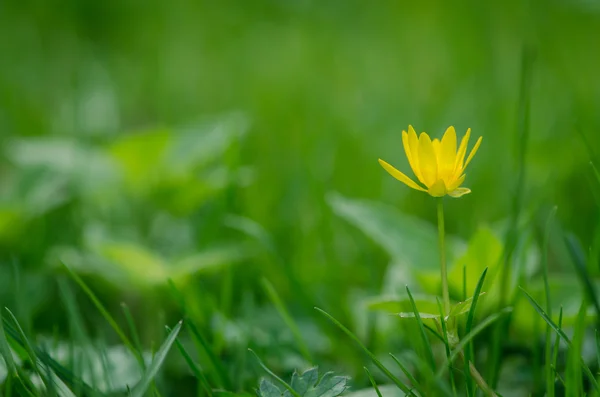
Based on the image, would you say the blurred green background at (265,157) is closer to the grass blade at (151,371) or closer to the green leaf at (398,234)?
the green leaf at (398,234)

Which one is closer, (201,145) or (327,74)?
(201,145)

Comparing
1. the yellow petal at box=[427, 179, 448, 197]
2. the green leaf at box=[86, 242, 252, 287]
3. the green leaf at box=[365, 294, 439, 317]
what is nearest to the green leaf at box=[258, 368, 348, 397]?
the green leaf at box=[365, 294, 439, 317]

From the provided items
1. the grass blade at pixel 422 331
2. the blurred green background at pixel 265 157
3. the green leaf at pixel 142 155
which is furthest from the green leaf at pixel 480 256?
the green leaf at pixel 142 155

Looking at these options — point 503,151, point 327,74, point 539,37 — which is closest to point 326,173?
point 503,151

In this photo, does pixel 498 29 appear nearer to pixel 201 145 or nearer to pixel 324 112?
pixel 324 112

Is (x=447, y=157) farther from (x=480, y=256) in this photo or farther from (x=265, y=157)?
(x=265, y=157)
